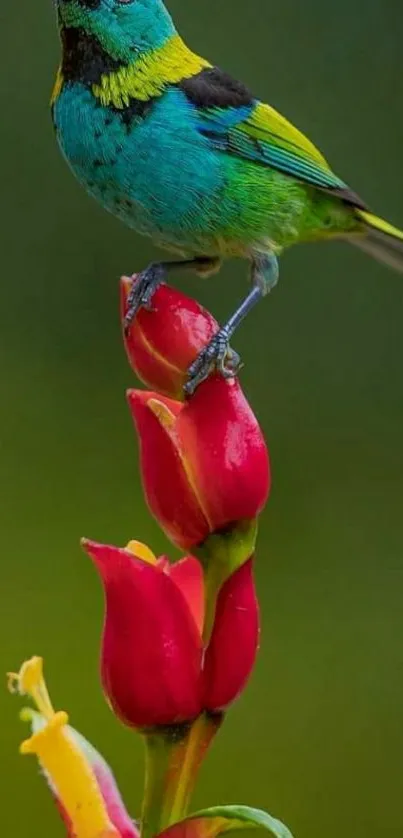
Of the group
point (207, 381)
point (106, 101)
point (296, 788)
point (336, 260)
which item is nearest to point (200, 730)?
point (207, 381)

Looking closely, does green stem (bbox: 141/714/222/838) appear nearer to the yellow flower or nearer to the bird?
the yellow flower

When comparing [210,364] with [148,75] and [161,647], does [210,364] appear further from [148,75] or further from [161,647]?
[148,75]

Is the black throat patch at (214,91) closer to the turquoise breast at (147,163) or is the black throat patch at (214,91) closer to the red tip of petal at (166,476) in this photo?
the turquoise breast at (147,163)

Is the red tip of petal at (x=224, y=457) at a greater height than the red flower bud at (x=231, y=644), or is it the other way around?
the red tip of petal at (x=224, y=457)

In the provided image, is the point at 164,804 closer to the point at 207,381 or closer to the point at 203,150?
the point at 207,381

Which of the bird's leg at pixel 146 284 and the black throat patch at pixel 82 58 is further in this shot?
the black throat patch at pixel 82 58

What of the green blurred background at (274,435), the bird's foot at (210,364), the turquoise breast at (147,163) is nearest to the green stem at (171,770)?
the bird's foot at (210,364)
